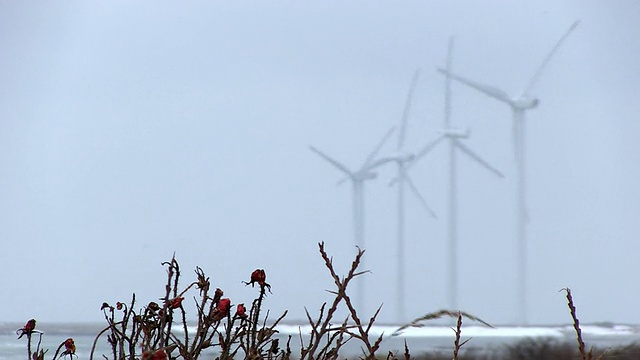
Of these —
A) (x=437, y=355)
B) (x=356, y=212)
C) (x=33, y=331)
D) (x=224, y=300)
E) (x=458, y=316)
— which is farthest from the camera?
(x=356, y=212)

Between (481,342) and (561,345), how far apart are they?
650 millimetres

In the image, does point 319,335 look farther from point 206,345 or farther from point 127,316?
point 127,316

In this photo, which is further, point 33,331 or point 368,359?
point 33,331

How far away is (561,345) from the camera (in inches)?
345

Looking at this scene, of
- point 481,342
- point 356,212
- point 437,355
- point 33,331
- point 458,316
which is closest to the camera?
point 458,316

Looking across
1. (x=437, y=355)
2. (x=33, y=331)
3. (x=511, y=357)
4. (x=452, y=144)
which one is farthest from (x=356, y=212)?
(x=33, y=331)

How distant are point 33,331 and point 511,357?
7.70 metres

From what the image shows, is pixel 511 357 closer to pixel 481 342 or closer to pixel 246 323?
pixel 481 342

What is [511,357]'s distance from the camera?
913 centimetres

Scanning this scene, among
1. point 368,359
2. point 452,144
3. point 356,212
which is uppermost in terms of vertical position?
point 452,144

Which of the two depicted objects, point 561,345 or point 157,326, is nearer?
point 157,326

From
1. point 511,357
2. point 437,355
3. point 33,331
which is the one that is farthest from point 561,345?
point 33,331

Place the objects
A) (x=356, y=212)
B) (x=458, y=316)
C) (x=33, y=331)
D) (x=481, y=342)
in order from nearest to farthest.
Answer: (x=458, y=316) < (x=33, y=331) < (x=481, y=342) < (x=356, y=212)

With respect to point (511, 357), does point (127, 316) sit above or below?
below
